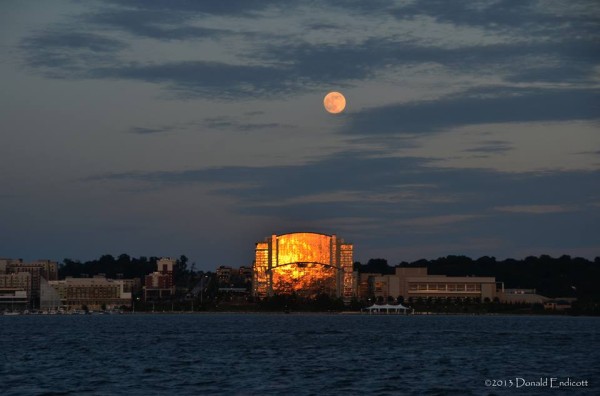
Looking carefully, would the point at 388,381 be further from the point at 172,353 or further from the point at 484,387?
the point at 172,353

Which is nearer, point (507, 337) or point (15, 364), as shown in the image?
point (15, 364)

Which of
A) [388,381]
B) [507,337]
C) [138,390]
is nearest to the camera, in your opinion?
[138,390]

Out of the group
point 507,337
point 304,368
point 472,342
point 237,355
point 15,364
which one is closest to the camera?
point 304,368

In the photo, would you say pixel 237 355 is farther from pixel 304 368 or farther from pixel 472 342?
pixel 472 342

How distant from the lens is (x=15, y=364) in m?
94.2

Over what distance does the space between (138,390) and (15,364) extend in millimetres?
25805

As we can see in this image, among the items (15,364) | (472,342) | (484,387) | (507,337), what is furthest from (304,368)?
(507,337)

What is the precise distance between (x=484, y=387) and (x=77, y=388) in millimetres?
25610

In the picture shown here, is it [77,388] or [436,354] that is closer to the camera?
[77,388]

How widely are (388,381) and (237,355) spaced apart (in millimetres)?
26751

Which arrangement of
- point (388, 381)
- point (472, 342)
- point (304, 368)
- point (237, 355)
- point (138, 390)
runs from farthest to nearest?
point (472, 342), point (237, 355), point (304, 368), point (388, 381), point (138, 390)

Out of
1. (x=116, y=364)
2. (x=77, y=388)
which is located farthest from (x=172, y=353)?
(x=77, y=388)

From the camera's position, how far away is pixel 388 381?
77.8 m

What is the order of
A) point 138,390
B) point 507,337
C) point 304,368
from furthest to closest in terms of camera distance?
point 507,337 < point 304,368 < point 138,390
